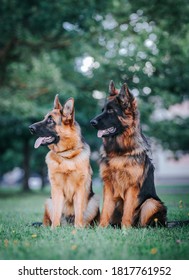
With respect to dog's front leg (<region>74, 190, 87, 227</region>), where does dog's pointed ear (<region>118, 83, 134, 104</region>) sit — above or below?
above

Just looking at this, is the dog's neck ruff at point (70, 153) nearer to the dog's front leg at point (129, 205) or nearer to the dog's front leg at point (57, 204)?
the dog's front leg at point (57, 204)

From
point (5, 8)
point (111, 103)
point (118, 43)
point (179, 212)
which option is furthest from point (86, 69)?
point (111, 103)

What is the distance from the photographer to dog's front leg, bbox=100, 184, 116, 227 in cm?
621

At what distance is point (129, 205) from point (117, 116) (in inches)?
51.0

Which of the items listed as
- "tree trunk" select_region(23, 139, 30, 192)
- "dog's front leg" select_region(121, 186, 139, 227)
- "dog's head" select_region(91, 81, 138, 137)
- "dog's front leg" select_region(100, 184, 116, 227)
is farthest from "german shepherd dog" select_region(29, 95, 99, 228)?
"tree trunk" select_region(23, 139, 30, 192)

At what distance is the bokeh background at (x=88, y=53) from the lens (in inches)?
523

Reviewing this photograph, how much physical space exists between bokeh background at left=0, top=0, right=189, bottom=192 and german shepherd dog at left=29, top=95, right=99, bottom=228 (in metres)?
5.44

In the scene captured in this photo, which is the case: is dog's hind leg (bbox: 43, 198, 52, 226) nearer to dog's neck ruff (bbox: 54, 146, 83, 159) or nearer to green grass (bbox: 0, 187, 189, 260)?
green grass (bbox: 0, 187, 189, 260)

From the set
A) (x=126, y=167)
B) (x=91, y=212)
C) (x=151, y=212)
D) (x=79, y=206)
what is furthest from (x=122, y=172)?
(x=91, y=212)

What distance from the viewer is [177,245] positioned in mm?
4910

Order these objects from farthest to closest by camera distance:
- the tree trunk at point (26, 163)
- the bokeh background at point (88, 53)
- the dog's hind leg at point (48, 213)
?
the tree trunk at point (26, 163), the bokeh background at point (88, 53), the dog's hind leg at point (48, 213)

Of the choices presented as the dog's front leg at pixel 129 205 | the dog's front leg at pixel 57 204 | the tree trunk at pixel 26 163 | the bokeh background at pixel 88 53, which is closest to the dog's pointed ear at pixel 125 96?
the dog's front leg at pixel 129 205

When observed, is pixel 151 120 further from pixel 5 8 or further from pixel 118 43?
pixel 5 8

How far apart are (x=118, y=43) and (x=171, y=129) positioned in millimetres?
6329
